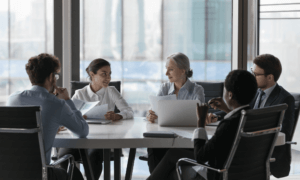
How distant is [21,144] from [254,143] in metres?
1.17

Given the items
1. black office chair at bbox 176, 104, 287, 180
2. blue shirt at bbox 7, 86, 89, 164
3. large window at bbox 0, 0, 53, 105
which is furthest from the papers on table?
large window at bbox 0, 0, 53, 105

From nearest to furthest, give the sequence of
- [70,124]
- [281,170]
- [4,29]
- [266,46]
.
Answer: [70,124] → [281,170] → [4,29] → [266,46]

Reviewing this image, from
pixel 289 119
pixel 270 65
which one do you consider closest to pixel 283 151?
pixel 289 119

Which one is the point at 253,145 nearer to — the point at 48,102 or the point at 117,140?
the point at 117,140

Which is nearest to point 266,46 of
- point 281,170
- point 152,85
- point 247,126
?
point 152,85

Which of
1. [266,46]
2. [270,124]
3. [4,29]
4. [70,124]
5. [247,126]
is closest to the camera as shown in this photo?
[247,126]

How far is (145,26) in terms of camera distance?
12.3 ft

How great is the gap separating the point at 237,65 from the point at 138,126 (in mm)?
2007

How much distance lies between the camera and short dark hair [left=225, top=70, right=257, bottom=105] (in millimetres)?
1513

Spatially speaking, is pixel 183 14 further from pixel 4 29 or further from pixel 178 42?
pixel 4 29

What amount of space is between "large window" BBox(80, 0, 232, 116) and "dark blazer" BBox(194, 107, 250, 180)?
231 cm

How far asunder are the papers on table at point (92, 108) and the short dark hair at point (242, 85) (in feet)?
3.81

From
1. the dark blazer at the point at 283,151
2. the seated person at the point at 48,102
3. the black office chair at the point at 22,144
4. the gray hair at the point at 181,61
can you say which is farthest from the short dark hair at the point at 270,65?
the black office chair at the point at 22,144

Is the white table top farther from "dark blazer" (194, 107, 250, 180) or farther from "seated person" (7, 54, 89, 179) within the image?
"dark blazer" (194, 107, 250, 180)
